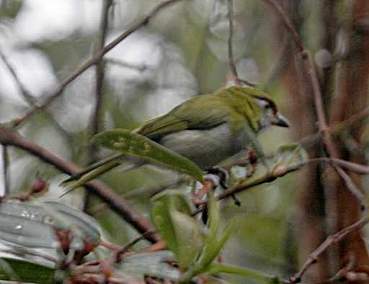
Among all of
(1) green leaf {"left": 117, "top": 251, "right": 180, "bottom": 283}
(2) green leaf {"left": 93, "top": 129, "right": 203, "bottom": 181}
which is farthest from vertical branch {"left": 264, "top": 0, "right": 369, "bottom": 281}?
(1) green leaf {"left": 117, "top": 251, "right": 180, "bottom": 283}

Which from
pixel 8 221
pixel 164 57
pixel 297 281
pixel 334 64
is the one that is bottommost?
pixel 297 281

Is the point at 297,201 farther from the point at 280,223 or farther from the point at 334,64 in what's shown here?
the point at 334,64

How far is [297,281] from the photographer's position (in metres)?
1.42

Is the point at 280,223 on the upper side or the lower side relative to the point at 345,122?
lower

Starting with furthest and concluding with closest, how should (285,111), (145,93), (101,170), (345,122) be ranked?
(145,93), (285,111), (345,122), (101,170)

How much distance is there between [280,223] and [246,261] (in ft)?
0.43

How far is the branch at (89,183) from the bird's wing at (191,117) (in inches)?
12.0

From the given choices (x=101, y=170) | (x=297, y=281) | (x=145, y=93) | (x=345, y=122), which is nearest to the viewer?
(x=297, y=281)

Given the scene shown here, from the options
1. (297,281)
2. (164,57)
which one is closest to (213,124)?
(164,57)

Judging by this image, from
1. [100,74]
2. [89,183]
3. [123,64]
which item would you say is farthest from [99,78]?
[89,183]

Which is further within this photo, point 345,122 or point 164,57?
point 164,57

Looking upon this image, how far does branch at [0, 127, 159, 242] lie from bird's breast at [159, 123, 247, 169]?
0.34 m

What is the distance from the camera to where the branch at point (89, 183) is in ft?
5.33

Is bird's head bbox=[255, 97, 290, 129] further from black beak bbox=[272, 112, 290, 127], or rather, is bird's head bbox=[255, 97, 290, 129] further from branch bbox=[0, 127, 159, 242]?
branch bbox=[0, 127, 159, 242]
